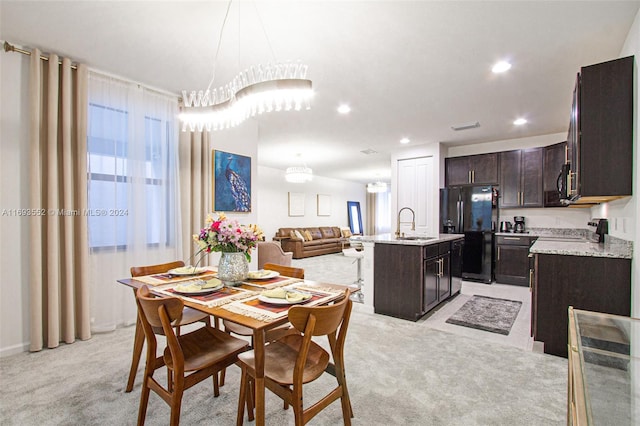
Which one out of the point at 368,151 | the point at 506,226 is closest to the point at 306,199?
the point at 368,151

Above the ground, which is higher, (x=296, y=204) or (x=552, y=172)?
(x=552, y=172)

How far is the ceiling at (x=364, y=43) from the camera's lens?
84.0 inches

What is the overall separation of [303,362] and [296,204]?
8.46 metres

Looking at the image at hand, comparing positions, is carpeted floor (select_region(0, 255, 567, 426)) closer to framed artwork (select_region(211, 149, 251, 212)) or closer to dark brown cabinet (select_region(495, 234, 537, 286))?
framed artwork (select_region(211, 149, 251, 212))

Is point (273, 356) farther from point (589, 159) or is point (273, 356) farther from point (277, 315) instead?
point (589, 159)

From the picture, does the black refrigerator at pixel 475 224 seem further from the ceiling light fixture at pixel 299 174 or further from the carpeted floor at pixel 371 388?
the ceiling light fixture at pixel 299 174

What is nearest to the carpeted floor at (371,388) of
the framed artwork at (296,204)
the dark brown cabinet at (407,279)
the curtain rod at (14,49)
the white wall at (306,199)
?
the dark brown cabinet at (407,279)

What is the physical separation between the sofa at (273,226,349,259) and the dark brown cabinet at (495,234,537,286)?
144 inches

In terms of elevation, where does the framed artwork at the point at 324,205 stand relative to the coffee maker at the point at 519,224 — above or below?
above

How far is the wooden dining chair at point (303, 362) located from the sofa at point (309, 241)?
622cm

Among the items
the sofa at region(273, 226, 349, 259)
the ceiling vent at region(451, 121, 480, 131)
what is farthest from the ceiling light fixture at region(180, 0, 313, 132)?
the sofa at region(273, 226, 349, 259)

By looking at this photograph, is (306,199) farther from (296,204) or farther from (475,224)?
(475,224)

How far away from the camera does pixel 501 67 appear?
2965 millimetres

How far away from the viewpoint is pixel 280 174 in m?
9.23
